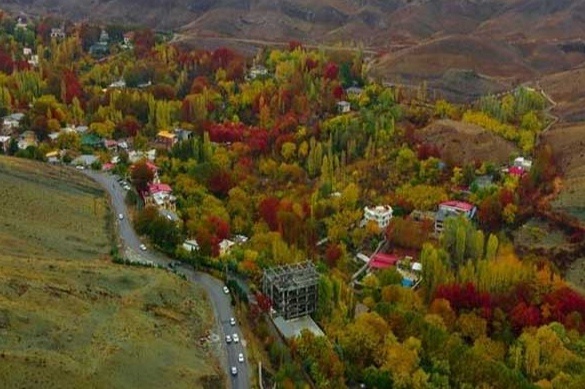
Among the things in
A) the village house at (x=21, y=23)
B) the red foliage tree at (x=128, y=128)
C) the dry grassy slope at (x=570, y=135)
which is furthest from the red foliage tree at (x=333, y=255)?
the village house at (x=21, y=23)

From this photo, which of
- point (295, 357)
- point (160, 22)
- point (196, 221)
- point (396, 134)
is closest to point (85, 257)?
point (196, 221)

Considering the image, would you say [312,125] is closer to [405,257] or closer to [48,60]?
[405,257]

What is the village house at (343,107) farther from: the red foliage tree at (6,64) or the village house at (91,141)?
the red foliage tree at (6,64)

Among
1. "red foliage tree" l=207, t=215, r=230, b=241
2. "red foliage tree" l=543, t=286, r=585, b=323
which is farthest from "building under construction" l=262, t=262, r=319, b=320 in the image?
"red foliage tree" l=543, t=286, r=585, b=323

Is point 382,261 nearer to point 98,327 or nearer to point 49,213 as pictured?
point 98,327

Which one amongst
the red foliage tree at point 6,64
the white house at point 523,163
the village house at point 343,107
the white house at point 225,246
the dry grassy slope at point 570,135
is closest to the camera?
the white house at point 225,246

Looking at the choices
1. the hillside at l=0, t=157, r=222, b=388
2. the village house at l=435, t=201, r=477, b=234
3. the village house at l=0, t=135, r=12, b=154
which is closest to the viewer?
the hillside at l=0, t=157, r=222, b=388

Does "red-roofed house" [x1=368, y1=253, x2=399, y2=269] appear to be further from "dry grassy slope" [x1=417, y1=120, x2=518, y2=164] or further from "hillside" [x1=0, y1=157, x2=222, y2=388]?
"dry grassy slope" [x1=417, y1=120, x2=518, y2=164]
